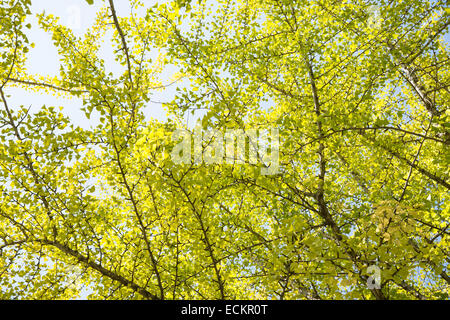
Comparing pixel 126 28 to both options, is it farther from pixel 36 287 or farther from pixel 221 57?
pixel 36 287

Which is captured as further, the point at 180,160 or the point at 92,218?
the point at 92,218
